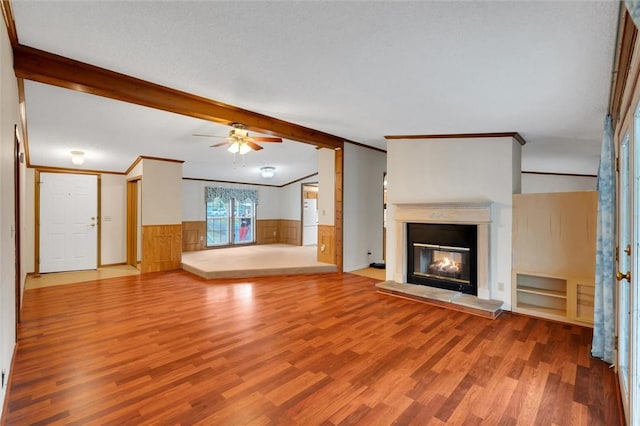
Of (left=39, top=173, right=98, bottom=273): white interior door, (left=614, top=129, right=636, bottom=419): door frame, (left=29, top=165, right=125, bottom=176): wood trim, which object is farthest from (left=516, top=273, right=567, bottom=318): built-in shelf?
(left=29, top=165, right=125, bottom=176): wood trim

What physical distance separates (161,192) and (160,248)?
1.16m

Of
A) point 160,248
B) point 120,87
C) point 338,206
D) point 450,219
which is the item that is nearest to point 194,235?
point 160,248

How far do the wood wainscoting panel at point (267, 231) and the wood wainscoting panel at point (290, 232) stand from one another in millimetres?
154

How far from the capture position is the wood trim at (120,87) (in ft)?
8.25

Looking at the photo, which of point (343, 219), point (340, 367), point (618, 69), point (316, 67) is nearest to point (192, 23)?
point (316, 67)

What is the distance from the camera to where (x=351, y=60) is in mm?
2408

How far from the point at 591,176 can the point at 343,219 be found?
6.00 metres

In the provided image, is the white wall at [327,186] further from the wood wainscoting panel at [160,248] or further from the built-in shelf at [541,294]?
the built-in shelf at [541,294]

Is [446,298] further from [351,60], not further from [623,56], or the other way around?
[351,60]

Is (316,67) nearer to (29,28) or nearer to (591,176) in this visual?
(29,28)

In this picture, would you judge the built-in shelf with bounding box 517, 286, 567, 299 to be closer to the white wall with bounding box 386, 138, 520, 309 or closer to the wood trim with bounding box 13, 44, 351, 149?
the white wall with bounding box 386, 138, 520, 309

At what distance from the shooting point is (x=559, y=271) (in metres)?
3.68

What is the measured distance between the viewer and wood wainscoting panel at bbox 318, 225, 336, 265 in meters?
6.15

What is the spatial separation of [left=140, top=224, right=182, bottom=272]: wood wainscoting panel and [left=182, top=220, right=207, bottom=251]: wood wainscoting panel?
6.48 ft
